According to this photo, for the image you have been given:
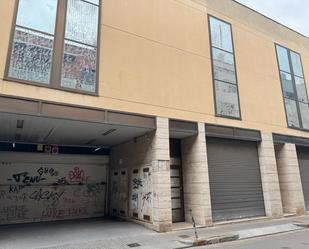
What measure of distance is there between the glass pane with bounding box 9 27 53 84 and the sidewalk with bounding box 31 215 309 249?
5471 mm

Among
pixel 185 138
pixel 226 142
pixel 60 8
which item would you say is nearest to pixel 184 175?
pixel 185 138

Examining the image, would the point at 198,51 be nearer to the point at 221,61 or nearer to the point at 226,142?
the point at 221,61

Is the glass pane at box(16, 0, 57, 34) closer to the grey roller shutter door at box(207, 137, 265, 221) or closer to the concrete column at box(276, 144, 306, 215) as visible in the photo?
the grey roller shutter door at box(207, 137, 265, 221)

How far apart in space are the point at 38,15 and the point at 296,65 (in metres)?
16.3

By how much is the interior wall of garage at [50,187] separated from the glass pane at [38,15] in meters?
6.50

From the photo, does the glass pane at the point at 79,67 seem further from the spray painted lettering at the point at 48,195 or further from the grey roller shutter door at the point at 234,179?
the spray painted lettering at the point at 48,195

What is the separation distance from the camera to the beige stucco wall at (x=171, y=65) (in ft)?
32.1

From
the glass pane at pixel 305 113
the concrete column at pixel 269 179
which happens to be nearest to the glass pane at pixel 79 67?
the concrete column at pixel 269 179

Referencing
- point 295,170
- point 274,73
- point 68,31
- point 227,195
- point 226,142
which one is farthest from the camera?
point 274,73

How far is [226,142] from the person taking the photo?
12.9 m

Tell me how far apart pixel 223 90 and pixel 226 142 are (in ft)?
8.65

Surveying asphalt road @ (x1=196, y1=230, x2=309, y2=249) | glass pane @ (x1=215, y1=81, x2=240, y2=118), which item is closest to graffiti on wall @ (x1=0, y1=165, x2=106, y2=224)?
glass pane @ (x1=215, y1=81, x2=240, y2=118)

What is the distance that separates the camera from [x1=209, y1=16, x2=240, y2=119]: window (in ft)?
42.3

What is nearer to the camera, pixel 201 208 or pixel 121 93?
pixel 121 93
